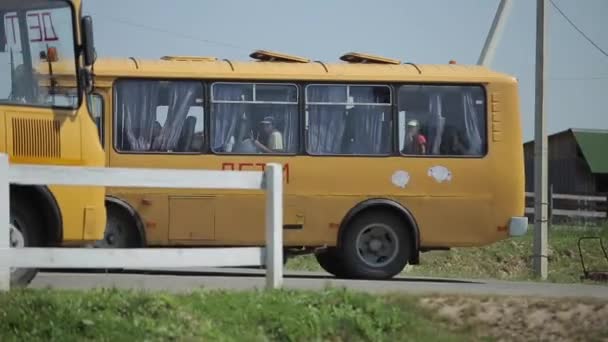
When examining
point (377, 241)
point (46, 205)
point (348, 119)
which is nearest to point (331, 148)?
point (348, 119)

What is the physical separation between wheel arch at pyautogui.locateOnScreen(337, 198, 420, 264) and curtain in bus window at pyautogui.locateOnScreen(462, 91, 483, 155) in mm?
1412

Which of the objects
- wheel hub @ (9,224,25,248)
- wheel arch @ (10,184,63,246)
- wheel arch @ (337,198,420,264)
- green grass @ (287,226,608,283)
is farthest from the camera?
green grass @ (287,226,608,283)

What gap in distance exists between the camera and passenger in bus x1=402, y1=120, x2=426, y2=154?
19.1m

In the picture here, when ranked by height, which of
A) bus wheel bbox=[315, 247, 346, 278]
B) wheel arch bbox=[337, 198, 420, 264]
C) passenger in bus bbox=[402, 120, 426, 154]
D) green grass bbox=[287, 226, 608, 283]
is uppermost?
passenger in bus bbox=[402, 120, 426, 154]

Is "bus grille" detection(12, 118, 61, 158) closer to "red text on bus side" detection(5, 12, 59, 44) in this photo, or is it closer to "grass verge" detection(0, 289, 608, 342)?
"red text on bus side" detection(5, 12, 59, 44)

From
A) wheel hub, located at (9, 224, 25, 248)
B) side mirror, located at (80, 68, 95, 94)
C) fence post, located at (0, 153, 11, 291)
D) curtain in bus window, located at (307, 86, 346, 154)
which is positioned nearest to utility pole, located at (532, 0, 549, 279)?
curtain in bus window, located at (307, 86, 346, 154)

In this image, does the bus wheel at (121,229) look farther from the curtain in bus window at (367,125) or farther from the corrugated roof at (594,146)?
the corrugated roof at (594,146)

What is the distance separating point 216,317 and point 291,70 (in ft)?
31.1

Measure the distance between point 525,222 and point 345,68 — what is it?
3.52 m

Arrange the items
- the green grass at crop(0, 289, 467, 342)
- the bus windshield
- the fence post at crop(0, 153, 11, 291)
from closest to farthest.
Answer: the green grass at crop(0, 289, 467, 342)
the fence post at crop(0, 153, 11, 291)
the bus windshield

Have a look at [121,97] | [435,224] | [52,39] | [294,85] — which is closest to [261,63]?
[294,85]

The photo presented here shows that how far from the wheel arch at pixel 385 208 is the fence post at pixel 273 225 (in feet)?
24.2

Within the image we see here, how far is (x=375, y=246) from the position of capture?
61.6ft

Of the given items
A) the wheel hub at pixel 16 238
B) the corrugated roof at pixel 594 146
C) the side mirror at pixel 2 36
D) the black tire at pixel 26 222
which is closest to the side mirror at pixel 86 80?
the side mirror at pixel 2 36
